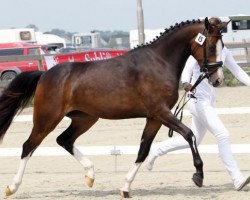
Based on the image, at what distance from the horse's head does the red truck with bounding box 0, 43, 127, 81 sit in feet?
35.3

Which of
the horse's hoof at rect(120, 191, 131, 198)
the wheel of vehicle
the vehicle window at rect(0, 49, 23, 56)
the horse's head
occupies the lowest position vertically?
the vehicle window at rect(0, 49, 23, 56)

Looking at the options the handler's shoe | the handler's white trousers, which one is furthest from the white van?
the handler's shoe

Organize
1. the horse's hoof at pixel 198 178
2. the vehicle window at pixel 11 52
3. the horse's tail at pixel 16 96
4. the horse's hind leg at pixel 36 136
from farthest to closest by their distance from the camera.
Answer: the vehicle window at pixel 11 52, the horse's tail at pixel 16 96, the horse's hind leg at pixel 36 136, the horse's hoof at pixel 198 178

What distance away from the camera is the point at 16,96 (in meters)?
8.97

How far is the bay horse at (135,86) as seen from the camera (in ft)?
26.5

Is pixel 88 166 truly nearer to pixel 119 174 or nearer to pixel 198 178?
pixel 198 178

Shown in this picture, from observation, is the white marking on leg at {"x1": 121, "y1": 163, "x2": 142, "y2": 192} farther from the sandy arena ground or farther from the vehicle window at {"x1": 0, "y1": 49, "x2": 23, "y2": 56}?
the vehicle window at {"x1": 0, "y1": 49, "x2": 23, "y2": 56}

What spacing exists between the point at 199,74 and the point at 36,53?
1879 centimetres

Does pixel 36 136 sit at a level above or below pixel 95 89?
below

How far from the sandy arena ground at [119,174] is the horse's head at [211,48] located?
1207 mm

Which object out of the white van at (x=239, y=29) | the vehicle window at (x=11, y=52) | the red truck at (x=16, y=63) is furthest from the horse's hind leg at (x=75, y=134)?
the white van at (x=239, y=29)

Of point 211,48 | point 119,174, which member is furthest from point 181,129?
point 119,174

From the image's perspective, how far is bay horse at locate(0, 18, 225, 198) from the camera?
317 inches

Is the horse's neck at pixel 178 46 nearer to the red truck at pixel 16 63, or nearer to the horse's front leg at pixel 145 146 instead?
the horse's front leg at pixel 145 146
